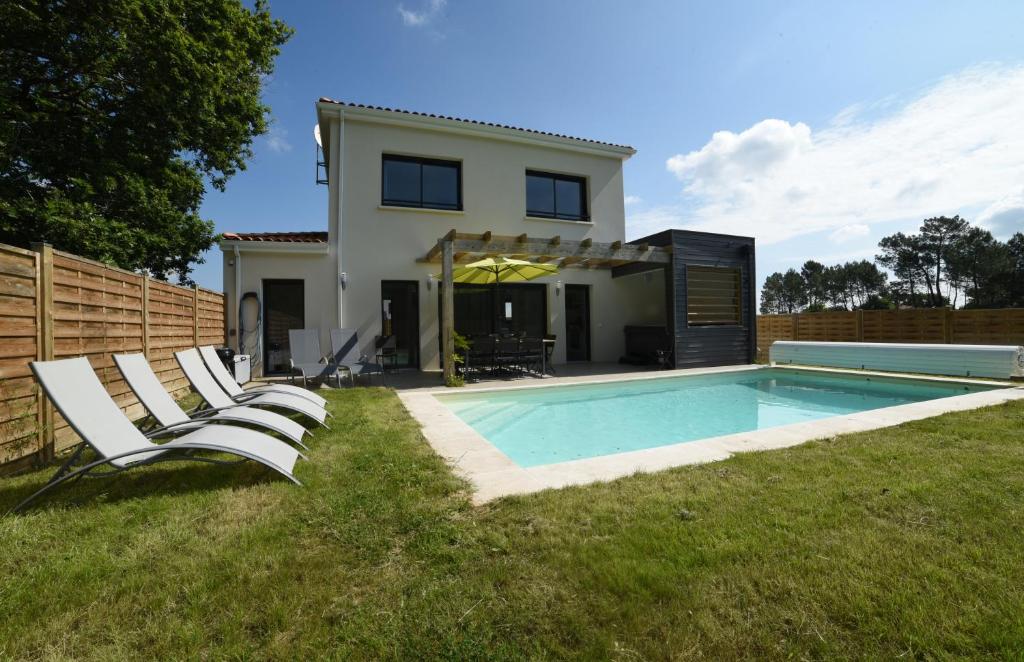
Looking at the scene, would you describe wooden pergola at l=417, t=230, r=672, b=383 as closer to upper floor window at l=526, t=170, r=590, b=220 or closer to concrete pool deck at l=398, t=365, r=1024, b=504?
upper floor window at l=526, t=170, r=590, b=220

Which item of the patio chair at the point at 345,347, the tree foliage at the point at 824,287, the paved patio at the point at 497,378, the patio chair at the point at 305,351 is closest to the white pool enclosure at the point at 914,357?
the paved patio at the point at 497,378

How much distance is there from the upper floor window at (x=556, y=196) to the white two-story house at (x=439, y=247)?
0.04 m

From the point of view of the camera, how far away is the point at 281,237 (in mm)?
11672

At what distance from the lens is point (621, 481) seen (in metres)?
3.21

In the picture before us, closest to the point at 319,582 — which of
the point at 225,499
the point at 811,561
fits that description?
the point at 225,499

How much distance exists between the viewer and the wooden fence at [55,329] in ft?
11.7

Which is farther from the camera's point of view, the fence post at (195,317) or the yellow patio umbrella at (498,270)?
the yellow patio umbrella at (498,270)

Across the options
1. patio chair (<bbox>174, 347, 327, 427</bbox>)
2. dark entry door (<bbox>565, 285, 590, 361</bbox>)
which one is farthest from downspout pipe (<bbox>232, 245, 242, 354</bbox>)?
dark entry door (<bbox>565, 285, 590, 361</bbox>)

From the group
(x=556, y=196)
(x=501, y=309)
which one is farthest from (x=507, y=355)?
(x=556, y=196)

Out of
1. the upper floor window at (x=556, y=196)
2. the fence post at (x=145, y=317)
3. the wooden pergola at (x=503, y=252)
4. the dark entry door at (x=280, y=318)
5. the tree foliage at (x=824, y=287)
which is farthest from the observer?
the tree foliage at (x=824, y=287)

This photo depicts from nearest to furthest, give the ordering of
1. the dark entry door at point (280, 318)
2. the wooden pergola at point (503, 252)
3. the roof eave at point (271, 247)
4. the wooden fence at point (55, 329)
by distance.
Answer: the wooden fence at point (55, 329) → the wooden pergola at point (503, 252) → the roof eave at point (271, 247) → the dark entry door at point (280, 318)

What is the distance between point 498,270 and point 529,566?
855 centimetres

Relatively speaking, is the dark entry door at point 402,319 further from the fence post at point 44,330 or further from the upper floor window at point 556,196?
the fence post at point 44,330

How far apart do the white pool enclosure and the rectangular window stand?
180 centimetres
